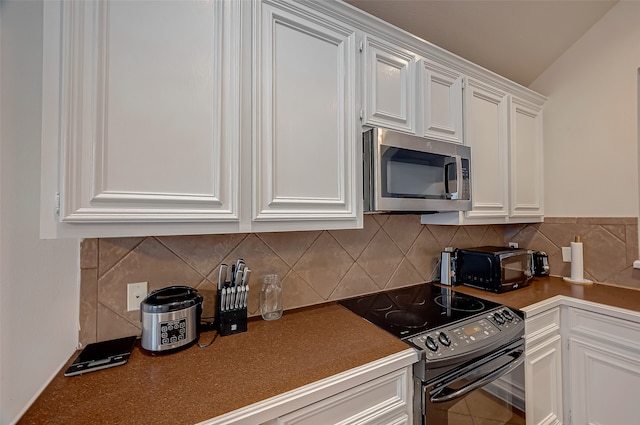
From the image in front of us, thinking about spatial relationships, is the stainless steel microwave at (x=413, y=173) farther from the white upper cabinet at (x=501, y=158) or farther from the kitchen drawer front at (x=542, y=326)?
the kitchen drawer front at (x=542, y=326)

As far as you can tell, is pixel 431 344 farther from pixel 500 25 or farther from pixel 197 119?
pixel 500 25

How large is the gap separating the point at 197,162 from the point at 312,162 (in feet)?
1.41

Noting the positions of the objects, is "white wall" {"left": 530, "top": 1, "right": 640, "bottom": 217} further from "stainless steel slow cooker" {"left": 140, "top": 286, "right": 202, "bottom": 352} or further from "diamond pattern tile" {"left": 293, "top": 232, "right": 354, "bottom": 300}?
"stainless steel slow cooker" {"left": 140, "top": 286, "right": 202, "bottom": 352}

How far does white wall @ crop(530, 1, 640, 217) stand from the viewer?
1765mm

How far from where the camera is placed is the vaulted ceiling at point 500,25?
1537mm

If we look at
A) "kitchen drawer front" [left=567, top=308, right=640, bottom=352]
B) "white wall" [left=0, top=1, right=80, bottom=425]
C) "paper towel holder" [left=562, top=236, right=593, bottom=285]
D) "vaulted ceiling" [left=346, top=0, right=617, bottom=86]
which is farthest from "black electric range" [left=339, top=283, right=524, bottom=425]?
"vaulted ceiling" [left=346, top=0, right=617, bottom=86]

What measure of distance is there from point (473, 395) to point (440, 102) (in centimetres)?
141

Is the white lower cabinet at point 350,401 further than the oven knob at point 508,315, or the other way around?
the oven knob at point 508,315

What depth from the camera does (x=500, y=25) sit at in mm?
1719

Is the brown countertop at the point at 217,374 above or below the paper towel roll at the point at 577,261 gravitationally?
below

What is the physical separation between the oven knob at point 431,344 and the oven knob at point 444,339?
1.7 inches

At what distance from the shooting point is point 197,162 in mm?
904

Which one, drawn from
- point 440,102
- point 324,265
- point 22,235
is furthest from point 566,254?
point 22,235

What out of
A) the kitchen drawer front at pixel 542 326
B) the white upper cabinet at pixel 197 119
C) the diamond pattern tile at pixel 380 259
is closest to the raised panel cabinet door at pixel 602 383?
the kitchen drawer front at pixel 542 326
